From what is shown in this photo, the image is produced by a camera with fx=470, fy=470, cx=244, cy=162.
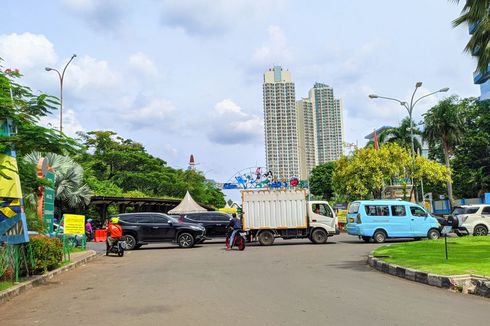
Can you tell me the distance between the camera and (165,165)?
67250mm

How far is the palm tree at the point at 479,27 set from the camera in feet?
52.5

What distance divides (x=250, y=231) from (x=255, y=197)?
5.70 feet

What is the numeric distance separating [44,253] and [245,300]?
23.3 feet

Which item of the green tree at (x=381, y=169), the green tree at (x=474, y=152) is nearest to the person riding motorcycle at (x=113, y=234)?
the green tree at (x=381, y=169)

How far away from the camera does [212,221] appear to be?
88.5 feet

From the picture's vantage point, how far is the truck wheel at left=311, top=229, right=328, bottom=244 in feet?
77.6

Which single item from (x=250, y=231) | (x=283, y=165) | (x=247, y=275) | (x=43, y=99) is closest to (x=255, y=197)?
(x=250, y=231)

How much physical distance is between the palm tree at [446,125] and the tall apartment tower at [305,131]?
38848mm

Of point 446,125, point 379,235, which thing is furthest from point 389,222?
point 446,125

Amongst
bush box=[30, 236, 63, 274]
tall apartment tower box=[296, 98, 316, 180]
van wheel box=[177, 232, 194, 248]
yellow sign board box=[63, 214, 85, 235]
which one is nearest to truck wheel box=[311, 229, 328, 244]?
van wheel box=[177, 232, 194, 248]

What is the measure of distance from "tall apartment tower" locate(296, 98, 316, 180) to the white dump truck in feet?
203

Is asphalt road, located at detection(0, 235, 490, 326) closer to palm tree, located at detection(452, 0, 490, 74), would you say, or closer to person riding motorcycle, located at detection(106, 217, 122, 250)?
person riding motorcycle, located at detection(106, 217, 122, 250)

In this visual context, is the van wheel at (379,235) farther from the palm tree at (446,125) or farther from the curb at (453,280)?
the palm tree at (446,125)

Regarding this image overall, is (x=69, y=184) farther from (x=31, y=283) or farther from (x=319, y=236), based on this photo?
(x=31, y=283)
